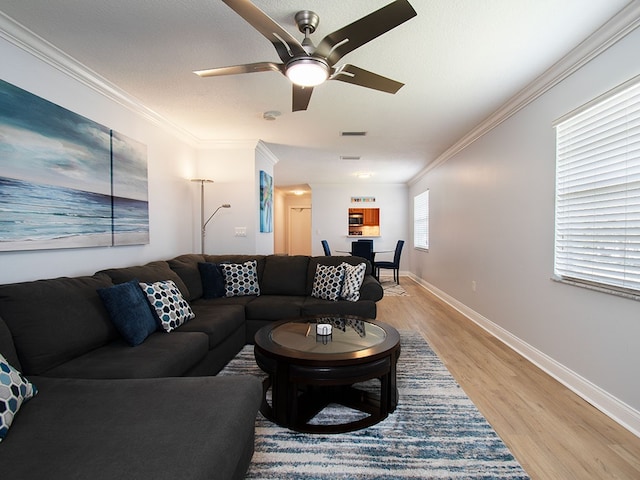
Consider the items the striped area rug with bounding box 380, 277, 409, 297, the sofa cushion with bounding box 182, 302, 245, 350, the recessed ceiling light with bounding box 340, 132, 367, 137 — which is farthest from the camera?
the striped area rug with bounding box 380, 277, 409, 297

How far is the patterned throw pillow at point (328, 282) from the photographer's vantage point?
139 inches

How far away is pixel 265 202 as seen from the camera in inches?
201

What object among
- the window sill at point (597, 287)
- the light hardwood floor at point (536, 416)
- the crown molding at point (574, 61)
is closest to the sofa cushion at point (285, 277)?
the light hardwood floor at point (536, 416)

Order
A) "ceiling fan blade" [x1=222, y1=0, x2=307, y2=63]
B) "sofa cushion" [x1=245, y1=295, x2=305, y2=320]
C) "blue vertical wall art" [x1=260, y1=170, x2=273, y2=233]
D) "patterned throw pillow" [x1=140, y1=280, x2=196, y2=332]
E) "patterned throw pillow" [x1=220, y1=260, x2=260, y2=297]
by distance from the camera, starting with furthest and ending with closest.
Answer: "blue vertical wall art" [x1=260, y1=170, x2=273, y2=233] → "patterned throw pillow" [x1=220, y1=260, x2=260, y2=297] → "sofa cushion" [x1=245, y1=295, x2=305, y2=320] → "patterned throw pillow" [x1=140, y1=280, x2=196, y2=332] → "ceiling fan blade" [x1=222, y1=0, x2=307, y2=63]

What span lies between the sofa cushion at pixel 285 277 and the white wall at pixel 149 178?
4.18ft

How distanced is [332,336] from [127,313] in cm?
139

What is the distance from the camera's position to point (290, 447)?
174 centimetres

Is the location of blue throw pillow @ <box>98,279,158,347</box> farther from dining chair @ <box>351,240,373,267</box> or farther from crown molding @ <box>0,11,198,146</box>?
dining chair @ <box>351,240,373,267</box>

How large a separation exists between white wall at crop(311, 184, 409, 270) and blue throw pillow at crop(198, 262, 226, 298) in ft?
16.8

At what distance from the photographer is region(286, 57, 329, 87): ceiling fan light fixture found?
1.75 m

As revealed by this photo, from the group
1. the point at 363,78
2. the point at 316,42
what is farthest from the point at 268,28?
the point at 316,42

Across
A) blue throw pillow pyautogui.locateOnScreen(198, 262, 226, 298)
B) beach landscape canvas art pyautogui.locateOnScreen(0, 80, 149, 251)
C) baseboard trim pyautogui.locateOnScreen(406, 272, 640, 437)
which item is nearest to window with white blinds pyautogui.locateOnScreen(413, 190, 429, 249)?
baseboard trim pyautogui.locateOnScreen(406, 272, 640, 437)

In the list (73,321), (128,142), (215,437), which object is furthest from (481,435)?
(128,142)

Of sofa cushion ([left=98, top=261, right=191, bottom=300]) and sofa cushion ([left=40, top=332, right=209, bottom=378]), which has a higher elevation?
sofa cushion ([left=98, top=261, right=191, bottom=300])
